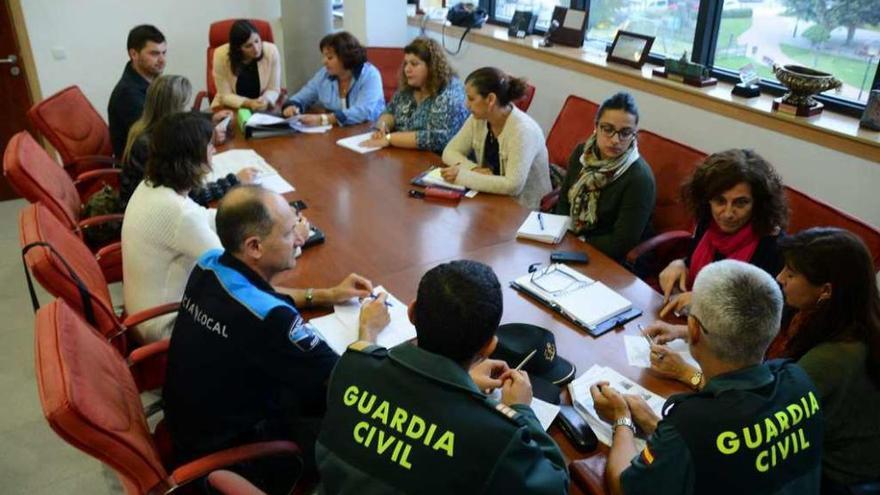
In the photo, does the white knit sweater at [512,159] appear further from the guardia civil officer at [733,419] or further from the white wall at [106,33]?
the white wall at [106,33]

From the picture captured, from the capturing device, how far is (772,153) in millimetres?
2857

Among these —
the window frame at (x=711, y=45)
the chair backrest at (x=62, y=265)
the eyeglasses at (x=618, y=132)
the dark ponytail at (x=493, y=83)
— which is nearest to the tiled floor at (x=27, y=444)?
the chair backrest at (x=62, y=265)

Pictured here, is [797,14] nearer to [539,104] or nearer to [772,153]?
[772,153]

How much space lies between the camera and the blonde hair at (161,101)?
2.68m

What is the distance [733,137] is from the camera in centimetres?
300

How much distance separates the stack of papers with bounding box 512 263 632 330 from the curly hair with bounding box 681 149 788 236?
57 centimetres

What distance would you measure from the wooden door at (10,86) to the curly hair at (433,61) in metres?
2.92

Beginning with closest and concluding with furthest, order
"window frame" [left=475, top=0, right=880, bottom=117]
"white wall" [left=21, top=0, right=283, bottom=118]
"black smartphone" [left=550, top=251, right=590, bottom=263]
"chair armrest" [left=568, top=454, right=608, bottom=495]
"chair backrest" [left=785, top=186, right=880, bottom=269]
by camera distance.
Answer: "chair armrest" [left=568, top=454, right=608, bottom=495] → "chair backrest" [left=785, top=186, right=880, bottom=269] → "black smartphone" [left=550, top=251, right=590, bottom=263] → "window frame" [left=475, top=0, right=880, bottom=117] → "white wall" [left=21, top=0, right=283, bottom=118]

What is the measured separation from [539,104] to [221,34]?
2.37 m

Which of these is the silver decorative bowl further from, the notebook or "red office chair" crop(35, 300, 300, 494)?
"red office chair" crop(35, 300, 300, 494)

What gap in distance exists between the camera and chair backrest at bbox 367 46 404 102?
445 centimetres

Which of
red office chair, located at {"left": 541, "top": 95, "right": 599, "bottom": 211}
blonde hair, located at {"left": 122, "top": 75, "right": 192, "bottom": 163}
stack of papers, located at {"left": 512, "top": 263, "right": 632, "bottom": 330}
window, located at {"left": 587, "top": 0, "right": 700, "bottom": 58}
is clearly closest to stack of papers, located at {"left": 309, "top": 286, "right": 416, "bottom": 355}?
stack of papers, located at {"left": 512, "top": 263, "right": 632, "bottom": 330}

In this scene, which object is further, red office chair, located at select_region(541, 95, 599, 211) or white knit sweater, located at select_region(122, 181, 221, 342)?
red office chair, located at select_region(541, 95, 599, 211)

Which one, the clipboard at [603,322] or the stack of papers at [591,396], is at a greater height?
the clipboard at [603,322]
